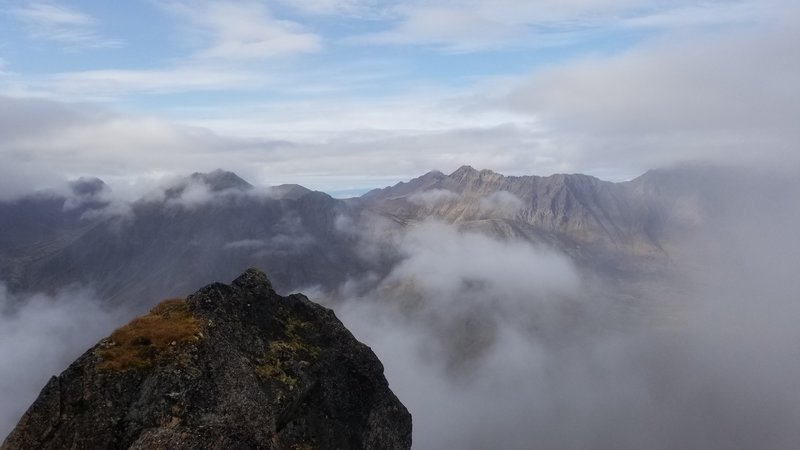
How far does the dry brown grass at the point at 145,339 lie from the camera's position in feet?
111

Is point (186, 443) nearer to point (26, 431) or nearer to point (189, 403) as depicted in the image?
point (189, 403)

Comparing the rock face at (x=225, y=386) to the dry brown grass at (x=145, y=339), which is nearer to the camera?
the rock face at (x=225, y=386)

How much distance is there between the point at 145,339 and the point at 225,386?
538 centimetres

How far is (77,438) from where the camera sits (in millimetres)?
31578

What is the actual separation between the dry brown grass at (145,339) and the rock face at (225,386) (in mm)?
59

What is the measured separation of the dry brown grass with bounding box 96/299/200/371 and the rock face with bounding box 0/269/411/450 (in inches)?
2.3

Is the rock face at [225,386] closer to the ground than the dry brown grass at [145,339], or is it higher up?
closer to the ground

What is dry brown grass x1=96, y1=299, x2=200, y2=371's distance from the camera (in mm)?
33938

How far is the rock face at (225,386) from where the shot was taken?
3195 cm

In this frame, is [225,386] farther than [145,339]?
No

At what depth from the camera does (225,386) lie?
34594mm

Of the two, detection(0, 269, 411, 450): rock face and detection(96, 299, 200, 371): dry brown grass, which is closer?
detection(0, 269, 411, 450): rock face

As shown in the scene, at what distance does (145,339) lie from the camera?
3534cm

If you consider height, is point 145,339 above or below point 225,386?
above
